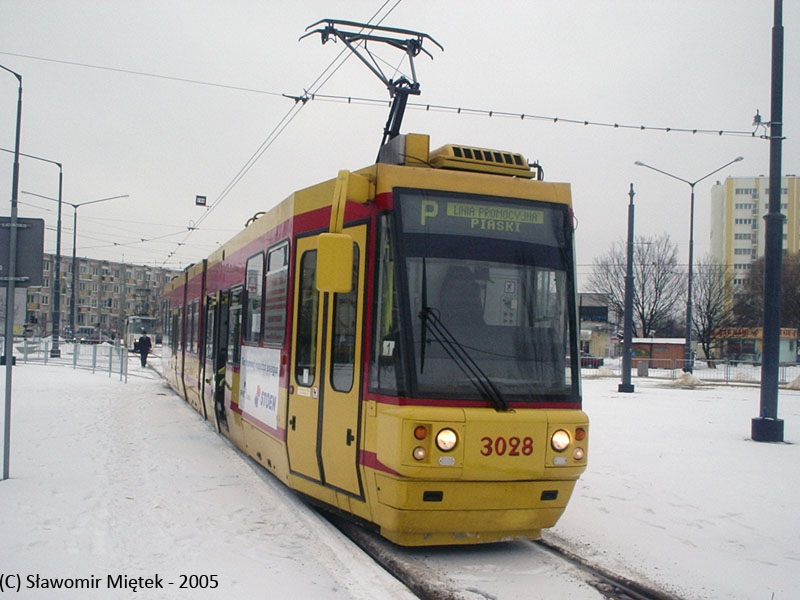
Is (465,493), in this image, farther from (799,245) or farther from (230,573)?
(799,245)

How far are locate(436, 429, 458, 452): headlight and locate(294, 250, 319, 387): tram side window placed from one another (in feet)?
6.36

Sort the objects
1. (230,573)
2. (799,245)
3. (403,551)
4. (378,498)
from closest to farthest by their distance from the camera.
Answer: (230,573)
(378,498)
(403,551)
(799,245)

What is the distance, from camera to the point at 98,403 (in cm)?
1725

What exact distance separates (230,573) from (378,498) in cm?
125

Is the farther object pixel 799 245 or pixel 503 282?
pixel 799 245

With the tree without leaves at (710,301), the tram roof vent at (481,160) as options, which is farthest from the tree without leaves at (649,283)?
the tram roof vent at (481,160)

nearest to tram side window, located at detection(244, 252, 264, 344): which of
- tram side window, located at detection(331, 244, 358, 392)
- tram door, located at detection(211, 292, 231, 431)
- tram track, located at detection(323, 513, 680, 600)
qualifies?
tram door, located at detection(211, 292, 231, 431)

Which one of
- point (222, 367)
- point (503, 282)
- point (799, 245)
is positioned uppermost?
point (799, 245)

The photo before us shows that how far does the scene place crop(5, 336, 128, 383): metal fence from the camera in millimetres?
26164

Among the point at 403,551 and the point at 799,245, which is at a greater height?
the point at 799,245

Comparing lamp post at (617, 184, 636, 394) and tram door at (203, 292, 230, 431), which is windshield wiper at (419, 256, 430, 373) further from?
lamp post at (617, 184, 636, 394)

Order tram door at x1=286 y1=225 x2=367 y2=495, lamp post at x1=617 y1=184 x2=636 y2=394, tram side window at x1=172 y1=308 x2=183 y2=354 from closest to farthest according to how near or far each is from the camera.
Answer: tram door at x1=286 y1=225 x2=367 y2=495, tram side window at x1=172 y1=308 x2=183 y2=354, lamp post at x1=617 y1=184 x2=636 y2=394

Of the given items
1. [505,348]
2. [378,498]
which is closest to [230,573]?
[378,498]

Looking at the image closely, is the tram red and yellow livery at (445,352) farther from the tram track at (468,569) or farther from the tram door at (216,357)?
the tram door at (216,357)
